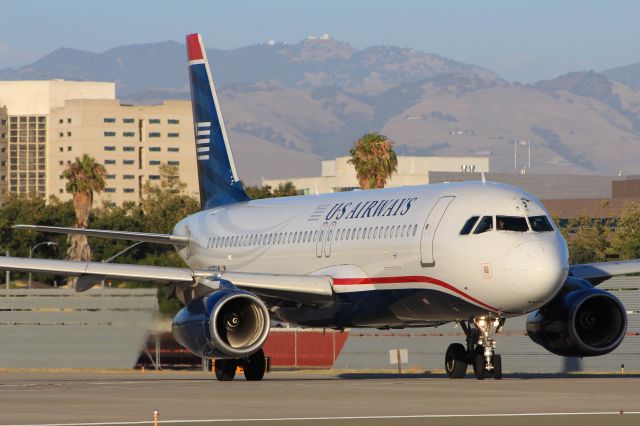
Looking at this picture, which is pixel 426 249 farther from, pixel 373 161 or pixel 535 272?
pixel 373 161

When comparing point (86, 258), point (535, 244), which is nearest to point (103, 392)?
point (535, 244)

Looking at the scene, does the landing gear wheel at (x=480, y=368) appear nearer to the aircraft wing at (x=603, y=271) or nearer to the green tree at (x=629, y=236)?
the aircraft wing at (x=603, y=271)

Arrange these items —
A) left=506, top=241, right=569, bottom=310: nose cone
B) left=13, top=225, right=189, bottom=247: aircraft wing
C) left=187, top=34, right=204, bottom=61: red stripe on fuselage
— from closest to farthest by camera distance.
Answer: left=506, top=241, right=569, bottom=310: nose cone < left=13, top=225, right=189, bottom=247: aircraft wing < left=187, top=34, right=204, bottom=61: red stripe on fuselage

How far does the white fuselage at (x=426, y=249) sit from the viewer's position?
31.7 meters

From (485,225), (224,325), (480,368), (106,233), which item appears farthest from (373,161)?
(485,225)

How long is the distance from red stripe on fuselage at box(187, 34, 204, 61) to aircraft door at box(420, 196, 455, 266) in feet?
56.3

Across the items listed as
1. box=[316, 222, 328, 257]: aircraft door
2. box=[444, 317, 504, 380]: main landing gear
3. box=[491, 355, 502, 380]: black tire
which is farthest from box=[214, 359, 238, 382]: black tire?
box=[491, 355, 502, 380]: black tire

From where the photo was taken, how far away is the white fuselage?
31.7 meters

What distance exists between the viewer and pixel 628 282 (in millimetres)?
49438

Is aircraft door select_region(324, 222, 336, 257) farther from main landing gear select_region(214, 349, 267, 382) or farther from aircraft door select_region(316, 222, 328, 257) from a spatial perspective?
main landing gear select_region(214, 349, 267, 382)

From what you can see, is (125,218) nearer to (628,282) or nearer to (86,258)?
(86,258)

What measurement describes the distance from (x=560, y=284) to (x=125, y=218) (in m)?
124

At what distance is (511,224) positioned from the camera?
32250mm

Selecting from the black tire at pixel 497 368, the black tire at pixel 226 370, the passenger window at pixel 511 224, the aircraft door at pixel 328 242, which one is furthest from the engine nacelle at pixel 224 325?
the passenger window at pixel 511 224
